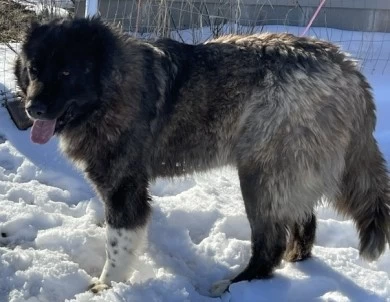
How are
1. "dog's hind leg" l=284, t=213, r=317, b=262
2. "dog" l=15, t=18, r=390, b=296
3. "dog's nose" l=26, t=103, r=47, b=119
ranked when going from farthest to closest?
"dog's hind leg" l=284, t=213, r=317, b=262 → "dog" l=15, t=18, r=390, b=296 → "dog's nose" l=26, t=103, r=47, b=119

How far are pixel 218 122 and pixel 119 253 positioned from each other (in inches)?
34.8

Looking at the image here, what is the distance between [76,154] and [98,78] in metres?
0.47

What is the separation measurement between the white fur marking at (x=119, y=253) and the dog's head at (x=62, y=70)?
2.12 feet

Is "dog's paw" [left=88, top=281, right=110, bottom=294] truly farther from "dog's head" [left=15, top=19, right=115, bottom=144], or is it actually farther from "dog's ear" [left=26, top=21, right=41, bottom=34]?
"dog's ear" [left=26, top=21, right=41, bottom=34]

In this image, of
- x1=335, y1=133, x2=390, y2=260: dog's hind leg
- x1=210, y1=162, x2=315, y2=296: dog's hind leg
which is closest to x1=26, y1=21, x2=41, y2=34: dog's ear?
x1=210, y1=162, x2=315, y2=296: dog's hind leg

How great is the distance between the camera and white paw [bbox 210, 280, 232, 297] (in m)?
2.97

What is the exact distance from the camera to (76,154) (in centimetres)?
313

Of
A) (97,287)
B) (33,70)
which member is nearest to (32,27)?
(33,70)

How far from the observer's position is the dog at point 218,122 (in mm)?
2834

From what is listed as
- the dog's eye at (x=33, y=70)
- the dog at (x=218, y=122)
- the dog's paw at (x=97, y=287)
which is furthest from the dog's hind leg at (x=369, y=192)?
the dog's eye at (x=33, y=70)

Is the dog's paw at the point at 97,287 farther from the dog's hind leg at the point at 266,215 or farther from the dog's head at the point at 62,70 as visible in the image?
the dog's head at the point at 62,70

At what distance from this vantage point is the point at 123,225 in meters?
3.06

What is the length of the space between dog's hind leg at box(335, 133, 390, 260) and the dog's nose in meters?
1.55

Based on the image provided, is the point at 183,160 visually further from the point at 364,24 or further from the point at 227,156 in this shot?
the point at 364,24
